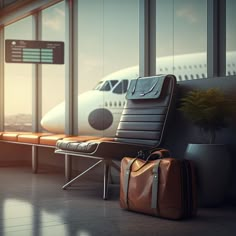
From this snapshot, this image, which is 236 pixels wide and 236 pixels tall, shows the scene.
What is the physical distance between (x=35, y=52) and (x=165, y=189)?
4086 millimetres

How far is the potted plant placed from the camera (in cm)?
354

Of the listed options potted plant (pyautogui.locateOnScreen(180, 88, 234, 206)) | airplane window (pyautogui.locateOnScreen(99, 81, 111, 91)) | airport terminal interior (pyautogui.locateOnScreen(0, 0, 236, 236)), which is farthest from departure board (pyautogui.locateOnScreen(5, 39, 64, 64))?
potted plant (pyautogui.locateOnScreen(180, 88, 234, 206))

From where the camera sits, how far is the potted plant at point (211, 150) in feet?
11.6

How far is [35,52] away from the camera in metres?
6.64

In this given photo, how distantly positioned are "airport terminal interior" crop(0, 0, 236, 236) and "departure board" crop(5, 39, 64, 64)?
0.01m

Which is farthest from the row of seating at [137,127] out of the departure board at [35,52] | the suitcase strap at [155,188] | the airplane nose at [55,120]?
the departure board at [35,52]

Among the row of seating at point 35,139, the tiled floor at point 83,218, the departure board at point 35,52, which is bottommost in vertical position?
the tiled floor at point 83,218

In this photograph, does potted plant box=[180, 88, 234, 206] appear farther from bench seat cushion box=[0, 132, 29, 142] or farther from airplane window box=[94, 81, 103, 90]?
bench seat cushion box=[0, 132, 29, 142]

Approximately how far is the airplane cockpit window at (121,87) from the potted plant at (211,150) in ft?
6.12

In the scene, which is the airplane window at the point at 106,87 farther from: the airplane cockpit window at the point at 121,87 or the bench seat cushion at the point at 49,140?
the bench seat cushion at the point at 49,140

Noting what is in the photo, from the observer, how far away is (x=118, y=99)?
5.60 meters

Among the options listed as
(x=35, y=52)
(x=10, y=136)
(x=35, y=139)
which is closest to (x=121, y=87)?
(x=35, y=139)

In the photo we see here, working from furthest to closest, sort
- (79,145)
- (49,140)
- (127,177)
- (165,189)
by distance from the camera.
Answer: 1. (49,140)
2. (79,145)
3. (127,177)
4. (165,189)

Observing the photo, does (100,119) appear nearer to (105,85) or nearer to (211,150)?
(105,85)
